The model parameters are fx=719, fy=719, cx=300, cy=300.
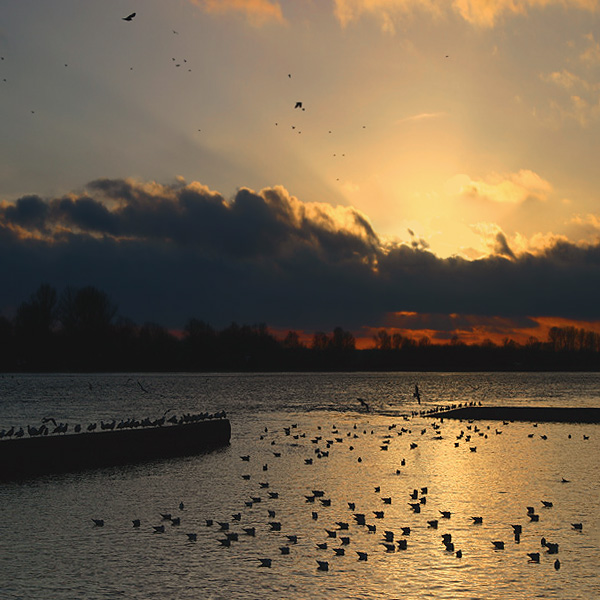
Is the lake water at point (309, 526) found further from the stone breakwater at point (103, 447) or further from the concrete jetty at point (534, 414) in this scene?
the concrete jetty at point (534, 414)

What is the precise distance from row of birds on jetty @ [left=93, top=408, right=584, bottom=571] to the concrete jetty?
122 feet

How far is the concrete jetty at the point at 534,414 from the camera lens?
208 ft

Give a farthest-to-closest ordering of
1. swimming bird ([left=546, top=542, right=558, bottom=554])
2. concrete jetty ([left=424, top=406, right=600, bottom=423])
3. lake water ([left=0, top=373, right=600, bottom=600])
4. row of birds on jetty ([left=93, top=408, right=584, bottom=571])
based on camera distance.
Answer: concrete jetty ([left=424, top=406, right=600, bottom=423])
row of birds on jetty ([left=93, top=408, right=584, bottom=571])
swimming bird ([left=546, top=542, right=558, bottom=554])
lake water ([left=0, top=373, right=600, bottom=600])

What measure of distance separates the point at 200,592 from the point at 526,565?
8.44 meters

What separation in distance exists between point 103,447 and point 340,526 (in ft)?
60.8

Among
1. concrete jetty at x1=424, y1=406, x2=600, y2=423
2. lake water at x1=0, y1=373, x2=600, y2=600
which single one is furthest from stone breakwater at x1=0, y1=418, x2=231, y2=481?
concrete jetty at x1=424, y1=406, x2=600, y2=423

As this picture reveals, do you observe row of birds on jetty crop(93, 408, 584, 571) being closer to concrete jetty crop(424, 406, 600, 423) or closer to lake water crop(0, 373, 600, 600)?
lake water crop(0, 373, 600, 600)

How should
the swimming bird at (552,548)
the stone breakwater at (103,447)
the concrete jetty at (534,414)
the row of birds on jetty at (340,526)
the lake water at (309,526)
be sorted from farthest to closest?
the concrete jetty at (534,414), the stone breakwater at (103,447), the row of birds on jetty at (340,526), the swimming bird at (552,548), the lake water at (309,526)

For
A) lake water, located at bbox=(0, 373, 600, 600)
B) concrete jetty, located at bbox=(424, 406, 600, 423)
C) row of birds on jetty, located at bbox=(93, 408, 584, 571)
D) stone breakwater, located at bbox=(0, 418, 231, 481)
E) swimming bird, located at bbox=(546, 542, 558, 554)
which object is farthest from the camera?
concrete jetty, located at bbox=(424, 406, 600, 423)

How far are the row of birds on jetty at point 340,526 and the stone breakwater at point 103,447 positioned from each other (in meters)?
9.01

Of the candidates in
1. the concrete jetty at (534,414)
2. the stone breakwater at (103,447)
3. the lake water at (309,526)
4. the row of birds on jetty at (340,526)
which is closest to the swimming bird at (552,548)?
the row of birds on jetty at (340,526)

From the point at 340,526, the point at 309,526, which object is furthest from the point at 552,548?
the point at 309,526

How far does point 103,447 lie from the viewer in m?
36.7

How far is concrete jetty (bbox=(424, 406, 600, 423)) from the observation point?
6331 centimetres
